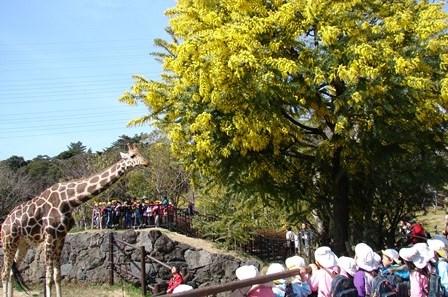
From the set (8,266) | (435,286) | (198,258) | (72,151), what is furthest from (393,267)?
(72,151)

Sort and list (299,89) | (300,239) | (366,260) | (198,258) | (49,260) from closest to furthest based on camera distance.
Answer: (366,260) → (299,89) → (49,260) → (198,258) → (300,239)

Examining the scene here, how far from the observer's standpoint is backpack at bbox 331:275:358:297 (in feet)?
20.7

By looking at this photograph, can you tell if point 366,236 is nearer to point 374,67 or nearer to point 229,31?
point 374,67

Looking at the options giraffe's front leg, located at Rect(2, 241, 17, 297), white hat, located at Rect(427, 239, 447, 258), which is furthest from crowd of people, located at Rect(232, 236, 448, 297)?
giraffe's front leg, located at Rect(2, 241, 17, 297)

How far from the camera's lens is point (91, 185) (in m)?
12.5

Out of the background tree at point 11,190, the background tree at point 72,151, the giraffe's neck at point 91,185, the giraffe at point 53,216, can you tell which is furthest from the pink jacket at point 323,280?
the background tree at point 72,151

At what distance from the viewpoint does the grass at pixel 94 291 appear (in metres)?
17.3

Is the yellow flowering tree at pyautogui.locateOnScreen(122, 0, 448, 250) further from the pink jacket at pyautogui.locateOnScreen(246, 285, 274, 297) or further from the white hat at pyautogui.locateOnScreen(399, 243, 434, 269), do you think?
the pink jacket at pyautogui.locateOnScreen(246, 285, 274, 297)

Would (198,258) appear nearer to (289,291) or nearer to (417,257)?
(417,257)

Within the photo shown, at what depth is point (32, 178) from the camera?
173ft

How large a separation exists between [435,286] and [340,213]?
6.46 meters

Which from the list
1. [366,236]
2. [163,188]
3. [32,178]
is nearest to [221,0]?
[366,236]

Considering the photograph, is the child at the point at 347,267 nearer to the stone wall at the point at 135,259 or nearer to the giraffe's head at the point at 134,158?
the giraffe's head at the point at 134,158

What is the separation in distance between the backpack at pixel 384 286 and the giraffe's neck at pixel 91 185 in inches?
274
